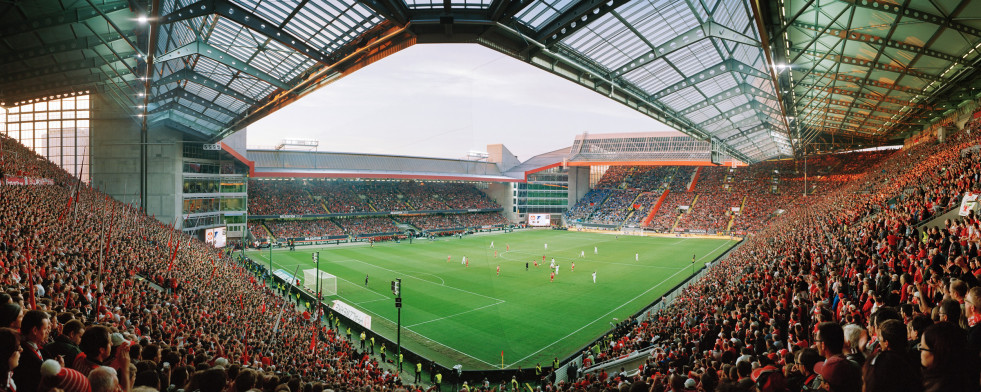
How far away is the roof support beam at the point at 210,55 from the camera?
1734 cm

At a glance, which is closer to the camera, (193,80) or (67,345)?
(67,345)

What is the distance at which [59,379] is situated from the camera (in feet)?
9.52

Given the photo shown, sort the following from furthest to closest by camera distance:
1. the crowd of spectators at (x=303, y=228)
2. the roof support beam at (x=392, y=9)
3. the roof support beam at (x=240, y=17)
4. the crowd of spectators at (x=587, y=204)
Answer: the crowd of spectators at (x=587, y=204), the crowd of spectators at (x=303, y=228), the roof support beam at (x=240, y=17), the roof support beam at (x=392, y=9)

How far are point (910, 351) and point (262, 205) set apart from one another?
203ft

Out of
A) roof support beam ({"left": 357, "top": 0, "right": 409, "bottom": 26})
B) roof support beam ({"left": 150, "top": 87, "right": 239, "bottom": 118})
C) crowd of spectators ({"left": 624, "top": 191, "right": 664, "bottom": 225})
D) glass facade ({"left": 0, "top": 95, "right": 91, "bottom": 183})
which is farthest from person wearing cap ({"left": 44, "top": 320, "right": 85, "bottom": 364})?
crowd of spectators ({"left": 624, "top": 191, "right": 664, "bottom": 225})

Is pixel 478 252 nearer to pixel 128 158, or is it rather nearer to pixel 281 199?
pixel 281 199

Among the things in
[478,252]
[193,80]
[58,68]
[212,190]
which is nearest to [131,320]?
[193,80]

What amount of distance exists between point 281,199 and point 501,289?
38.9 meters

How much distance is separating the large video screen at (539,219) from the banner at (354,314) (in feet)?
176

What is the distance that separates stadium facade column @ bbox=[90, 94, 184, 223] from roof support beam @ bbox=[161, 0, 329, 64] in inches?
868

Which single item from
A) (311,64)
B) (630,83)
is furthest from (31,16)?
(630,83)

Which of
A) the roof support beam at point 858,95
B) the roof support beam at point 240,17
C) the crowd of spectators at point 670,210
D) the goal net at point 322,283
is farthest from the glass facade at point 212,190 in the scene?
the crowd of spectators at point 670,210

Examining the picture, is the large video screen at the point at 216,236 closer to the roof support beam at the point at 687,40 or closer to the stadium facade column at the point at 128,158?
the stadium facade column at the point at 128,158

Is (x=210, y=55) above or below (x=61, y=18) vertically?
below
